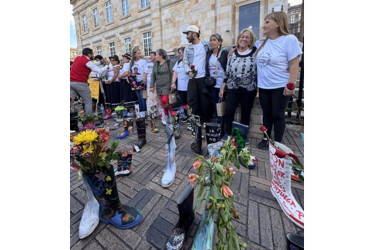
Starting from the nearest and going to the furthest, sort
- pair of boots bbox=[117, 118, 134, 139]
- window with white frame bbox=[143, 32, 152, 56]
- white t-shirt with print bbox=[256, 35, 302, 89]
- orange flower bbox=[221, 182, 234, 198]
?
orange flower bbox=[221, 182, 234, 198] → white t-shirt with print bbox=[256, 35, 302, 89] → pair of boots bbox=[117, 118, 134, 139] → window with white frame bbox=[143, 32, 152, 56]

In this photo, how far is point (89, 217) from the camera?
4.69 feet

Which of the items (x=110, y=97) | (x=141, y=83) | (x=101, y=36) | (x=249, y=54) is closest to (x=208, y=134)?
(x=249, y=54)

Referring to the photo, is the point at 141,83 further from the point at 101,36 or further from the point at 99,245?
the point at 101,36

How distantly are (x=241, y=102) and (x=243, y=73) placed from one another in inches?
20.8

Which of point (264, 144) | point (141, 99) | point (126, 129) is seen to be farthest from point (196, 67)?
point (141, 99)

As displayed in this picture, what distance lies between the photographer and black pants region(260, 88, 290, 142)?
2439mm

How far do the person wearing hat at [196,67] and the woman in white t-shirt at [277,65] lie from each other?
3.87 ft

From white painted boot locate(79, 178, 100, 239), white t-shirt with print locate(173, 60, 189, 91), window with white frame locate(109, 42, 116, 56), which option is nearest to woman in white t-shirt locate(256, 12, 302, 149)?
white t-shirt with print locate(173, 60, 189, 91)

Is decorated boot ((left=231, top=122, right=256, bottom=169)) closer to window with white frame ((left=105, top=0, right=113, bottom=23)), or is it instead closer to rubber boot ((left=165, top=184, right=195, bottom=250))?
rubber boot ((left=165, top=184, right=195, bottom=250))

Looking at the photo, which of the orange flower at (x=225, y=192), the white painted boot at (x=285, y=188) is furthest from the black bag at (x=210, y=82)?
the orange flower at (x=225, y=192)

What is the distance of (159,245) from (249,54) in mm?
2804

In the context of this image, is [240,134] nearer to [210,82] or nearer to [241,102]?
[241,102]

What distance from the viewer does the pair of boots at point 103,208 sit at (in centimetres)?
139

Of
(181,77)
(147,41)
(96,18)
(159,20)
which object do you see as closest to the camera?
(181,77)
